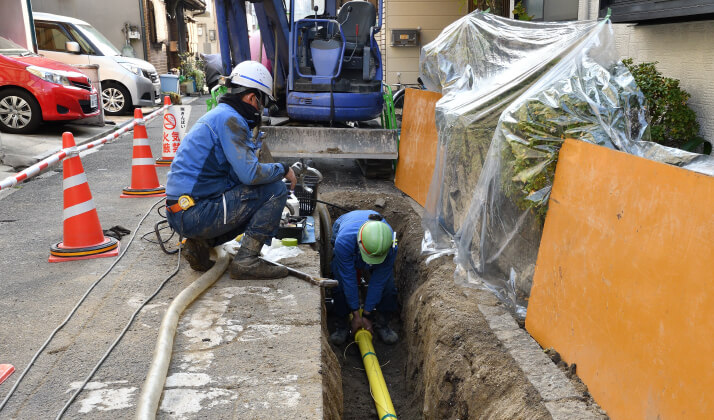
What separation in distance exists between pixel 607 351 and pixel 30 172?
4540 mm

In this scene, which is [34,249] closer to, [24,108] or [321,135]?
[321,135]

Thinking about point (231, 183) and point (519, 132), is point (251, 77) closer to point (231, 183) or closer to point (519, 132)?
point (231, 183)

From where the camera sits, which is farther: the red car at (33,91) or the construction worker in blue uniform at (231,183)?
the red car at (33,91)

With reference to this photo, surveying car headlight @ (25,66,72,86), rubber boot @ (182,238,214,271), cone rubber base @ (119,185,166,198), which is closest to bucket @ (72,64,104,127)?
car headlight @ (25,66,72,86)

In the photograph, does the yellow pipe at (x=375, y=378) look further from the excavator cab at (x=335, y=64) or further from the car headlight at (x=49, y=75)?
the car headlight at (x=49, y=75)

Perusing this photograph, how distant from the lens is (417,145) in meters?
7.88

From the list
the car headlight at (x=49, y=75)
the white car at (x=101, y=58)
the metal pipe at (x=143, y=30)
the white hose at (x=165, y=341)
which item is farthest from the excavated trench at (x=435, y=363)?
the metal pipe at (x=143, y=30)

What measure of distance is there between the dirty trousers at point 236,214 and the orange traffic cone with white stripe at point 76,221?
108 centimetres

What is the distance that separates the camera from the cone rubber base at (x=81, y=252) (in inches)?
201

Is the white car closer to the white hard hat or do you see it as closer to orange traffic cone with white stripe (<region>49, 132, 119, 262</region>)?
orange traffic cone with white stripe (<region>49, 132, 119, 262</region>)

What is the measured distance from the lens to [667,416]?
2.68 meters

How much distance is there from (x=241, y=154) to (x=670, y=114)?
3.22 metres

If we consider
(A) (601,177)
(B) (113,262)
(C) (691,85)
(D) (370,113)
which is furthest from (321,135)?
(A) (601,177)

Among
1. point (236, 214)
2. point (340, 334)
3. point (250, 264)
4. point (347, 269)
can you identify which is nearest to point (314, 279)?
point (250, 264)
